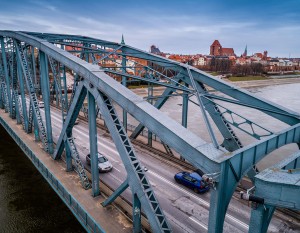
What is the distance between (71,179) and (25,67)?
11.6 metres

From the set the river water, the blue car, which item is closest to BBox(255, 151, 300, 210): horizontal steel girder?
the blue car

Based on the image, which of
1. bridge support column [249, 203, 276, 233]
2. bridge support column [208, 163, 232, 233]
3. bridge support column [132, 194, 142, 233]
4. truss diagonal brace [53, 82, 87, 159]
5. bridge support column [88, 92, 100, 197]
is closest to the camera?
bridge support column [249, 203, 276, 233]

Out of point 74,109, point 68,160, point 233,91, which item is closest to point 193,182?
point 233,91

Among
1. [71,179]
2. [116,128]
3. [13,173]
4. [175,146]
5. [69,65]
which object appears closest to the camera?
[175,146]

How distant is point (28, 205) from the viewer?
20.7 m

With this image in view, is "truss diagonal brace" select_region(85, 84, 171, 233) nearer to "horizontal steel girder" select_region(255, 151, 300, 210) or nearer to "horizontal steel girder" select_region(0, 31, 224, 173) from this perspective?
"horizontal steel girder" select_region(0, 31, 224, 173)

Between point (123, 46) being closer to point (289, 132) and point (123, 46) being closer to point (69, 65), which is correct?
point (69, 65)

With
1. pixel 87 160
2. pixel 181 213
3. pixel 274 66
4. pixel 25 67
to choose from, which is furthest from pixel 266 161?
pixel 274 66

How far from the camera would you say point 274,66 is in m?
187

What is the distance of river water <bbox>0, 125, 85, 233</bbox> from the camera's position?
1841 centimetres

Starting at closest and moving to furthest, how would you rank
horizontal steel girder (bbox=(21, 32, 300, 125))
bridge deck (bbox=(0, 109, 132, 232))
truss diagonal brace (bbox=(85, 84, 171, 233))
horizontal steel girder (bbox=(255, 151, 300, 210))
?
horizontal steel girder (bbox=(255, 151, 300, 210)) < truss diagonal brace (bbox=(85, 84, 171, 233)) < bridge deck (bbox=(0, 109, 132, 232)) < horizontal steel girder (bbox=(21, 32, 300, 125))

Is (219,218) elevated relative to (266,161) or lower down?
elevated

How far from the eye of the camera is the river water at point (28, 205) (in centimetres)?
1841

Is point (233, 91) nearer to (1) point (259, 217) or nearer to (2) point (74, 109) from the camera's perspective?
(2) point (74, 109)
